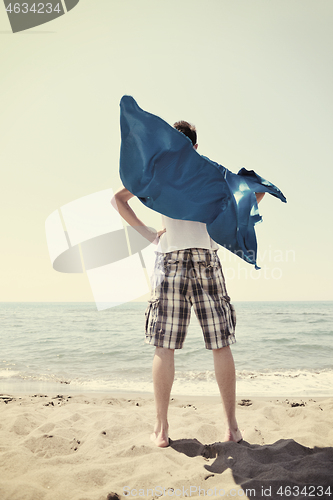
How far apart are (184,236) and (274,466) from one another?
1.23m

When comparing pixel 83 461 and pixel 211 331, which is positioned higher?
pixel 211 331

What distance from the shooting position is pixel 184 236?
1847 mm

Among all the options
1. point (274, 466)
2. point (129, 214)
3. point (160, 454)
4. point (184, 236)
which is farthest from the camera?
point (129, 214)

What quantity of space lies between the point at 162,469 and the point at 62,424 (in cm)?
96

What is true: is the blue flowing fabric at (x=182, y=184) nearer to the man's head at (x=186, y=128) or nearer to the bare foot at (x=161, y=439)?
the man's head at (x=186, y=128)

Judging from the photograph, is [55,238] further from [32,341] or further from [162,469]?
[32,341]

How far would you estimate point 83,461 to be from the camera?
5.31ft

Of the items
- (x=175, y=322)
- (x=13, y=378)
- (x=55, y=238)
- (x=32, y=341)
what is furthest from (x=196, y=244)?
(x=32, y=341)

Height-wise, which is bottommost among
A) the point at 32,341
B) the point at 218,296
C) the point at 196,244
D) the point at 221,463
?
the point at 32,341

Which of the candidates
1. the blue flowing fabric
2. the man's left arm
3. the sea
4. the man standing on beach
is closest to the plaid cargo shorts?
the man standing on beach

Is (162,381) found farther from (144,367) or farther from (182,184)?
(144,367)

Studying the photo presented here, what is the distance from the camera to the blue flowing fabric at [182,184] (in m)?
1.67

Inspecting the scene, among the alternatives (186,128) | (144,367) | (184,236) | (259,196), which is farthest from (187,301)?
(144,367)

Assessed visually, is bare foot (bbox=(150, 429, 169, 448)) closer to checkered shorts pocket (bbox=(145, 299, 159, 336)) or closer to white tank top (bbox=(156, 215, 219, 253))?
checkered shorts pocket (bbox=(145, 299, 159, 336))
